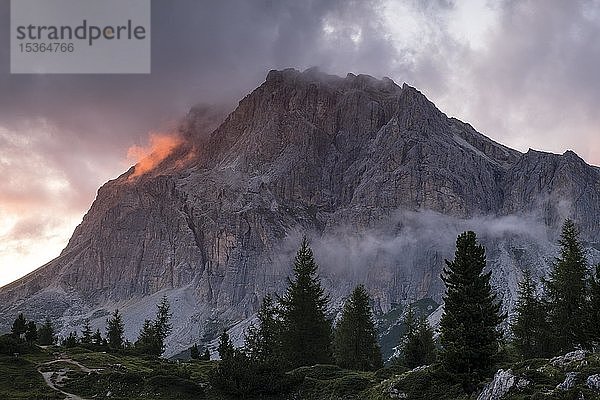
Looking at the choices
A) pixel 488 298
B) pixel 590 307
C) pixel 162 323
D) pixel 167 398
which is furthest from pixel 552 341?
pixel 162 323

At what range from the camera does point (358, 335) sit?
76562mm

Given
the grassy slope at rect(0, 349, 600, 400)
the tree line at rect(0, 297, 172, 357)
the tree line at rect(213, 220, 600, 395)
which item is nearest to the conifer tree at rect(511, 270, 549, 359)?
the tree line at rect(213, 220, 600, 395)

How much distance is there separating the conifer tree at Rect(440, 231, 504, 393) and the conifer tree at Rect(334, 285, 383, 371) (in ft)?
143

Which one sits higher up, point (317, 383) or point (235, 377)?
point (235, 377)

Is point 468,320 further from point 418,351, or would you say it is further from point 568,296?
point 418,351

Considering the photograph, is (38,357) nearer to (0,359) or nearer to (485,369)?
(0,359)

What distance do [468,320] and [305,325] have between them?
3318 centimetres

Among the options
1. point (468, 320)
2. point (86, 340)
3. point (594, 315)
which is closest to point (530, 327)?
point (594, 315)

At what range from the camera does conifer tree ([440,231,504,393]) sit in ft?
104

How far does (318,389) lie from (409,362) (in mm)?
32324

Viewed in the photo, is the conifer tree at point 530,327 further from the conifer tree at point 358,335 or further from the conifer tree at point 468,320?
the conifer tree at point 468,320

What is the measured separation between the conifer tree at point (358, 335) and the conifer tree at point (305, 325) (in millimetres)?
10881

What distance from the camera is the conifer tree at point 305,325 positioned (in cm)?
6179

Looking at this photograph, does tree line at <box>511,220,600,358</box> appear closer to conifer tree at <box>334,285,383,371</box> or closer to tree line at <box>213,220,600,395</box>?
tree line at <box>213,220,600,395</box>
